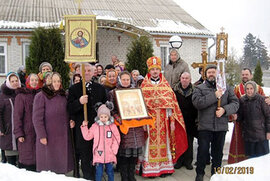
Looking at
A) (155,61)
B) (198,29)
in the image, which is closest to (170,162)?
(155,61)

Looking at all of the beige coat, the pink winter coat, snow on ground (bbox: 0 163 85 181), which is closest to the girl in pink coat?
the pink winter coat

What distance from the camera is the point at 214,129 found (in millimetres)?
4324

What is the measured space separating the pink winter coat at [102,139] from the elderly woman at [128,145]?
0.26m

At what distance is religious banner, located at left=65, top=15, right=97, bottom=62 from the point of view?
13.1ft

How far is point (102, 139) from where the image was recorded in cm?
400

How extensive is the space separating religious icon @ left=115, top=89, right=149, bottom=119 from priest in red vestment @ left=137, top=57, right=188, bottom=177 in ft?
1.39

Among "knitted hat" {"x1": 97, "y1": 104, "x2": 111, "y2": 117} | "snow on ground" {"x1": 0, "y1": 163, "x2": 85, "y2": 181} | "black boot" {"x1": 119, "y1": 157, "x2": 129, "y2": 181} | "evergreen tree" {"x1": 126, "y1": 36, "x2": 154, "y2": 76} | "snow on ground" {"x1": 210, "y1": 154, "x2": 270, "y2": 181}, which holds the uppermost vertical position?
"evergreen tree" {"x1": 126, "y1": 36, "x2": 154, "y2": 76}

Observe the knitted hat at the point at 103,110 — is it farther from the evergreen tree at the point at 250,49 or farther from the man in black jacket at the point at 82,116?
the evergreen tree at the point at 250,49

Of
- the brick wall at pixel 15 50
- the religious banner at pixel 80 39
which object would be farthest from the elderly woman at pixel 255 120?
the brick wall at pixel 15 50

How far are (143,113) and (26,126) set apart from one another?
186cm

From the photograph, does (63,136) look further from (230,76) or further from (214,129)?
(230,76)

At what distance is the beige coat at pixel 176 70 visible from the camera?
568cm

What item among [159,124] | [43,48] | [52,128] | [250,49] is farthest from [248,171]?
[250,49]

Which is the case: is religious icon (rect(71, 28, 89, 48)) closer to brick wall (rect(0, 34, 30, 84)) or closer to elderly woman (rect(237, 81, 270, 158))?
elderly woman (rect(237, 81, 270, 158))
